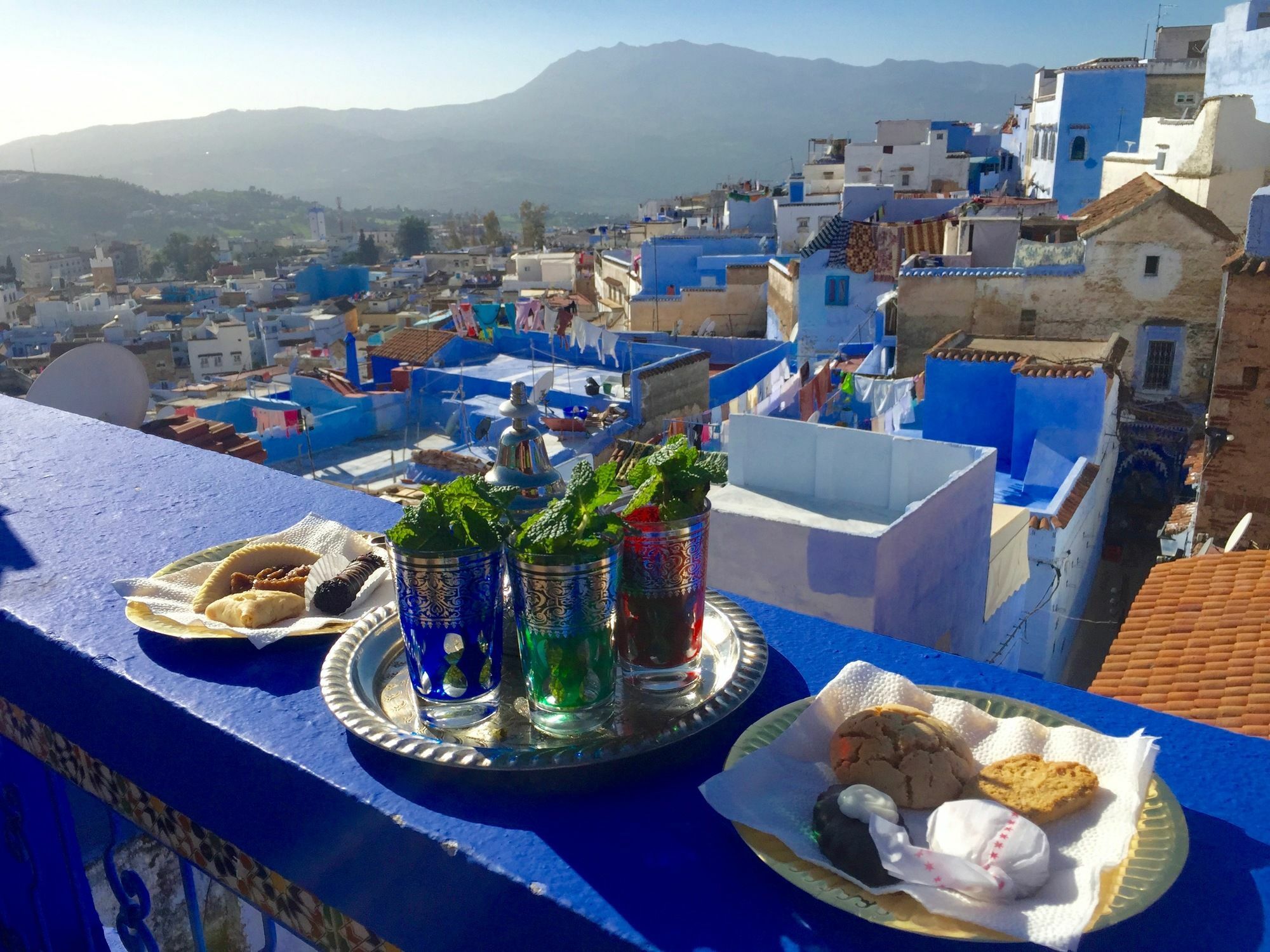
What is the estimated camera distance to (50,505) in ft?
7.56

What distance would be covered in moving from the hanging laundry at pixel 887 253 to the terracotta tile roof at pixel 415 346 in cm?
969

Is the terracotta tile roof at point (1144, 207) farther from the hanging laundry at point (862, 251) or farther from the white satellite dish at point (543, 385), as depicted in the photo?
the white satellite dish at point (543, 385)

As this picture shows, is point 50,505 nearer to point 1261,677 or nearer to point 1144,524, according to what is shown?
point 1261,677

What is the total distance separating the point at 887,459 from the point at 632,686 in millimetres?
7965

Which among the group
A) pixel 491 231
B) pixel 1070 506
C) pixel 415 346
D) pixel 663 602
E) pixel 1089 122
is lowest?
pixel 491 231

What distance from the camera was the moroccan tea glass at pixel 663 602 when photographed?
1.33 metres

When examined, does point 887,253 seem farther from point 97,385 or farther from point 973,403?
point 97,385

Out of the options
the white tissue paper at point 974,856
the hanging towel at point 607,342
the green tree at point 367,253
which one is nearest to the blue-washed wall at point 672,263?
the hanging towel at point 607,342

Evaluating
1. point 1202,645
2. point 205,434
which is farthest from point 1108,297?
point 205,434

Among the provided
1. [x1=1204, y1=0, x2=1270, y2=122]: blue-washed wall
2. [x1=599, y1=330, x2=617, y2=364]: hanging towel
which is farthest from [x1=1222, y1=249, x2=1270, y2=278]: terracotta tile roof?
[x1=1204, y1=0, x2=1270, y2=122]: blue-washed wall

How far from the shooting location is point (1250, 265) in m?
10.6

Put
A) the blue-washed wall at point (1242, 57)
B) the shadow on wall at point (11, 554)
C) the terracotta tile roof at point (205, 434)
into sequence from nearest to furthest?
the shadow on wall at point (11, 554)
the terracotta tile roof at point (205, 434)
the blue-washed wall at point (1242, 57)

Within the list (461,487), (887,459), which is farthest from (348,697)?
(887,459)

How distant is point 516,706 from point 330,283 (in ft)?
194
